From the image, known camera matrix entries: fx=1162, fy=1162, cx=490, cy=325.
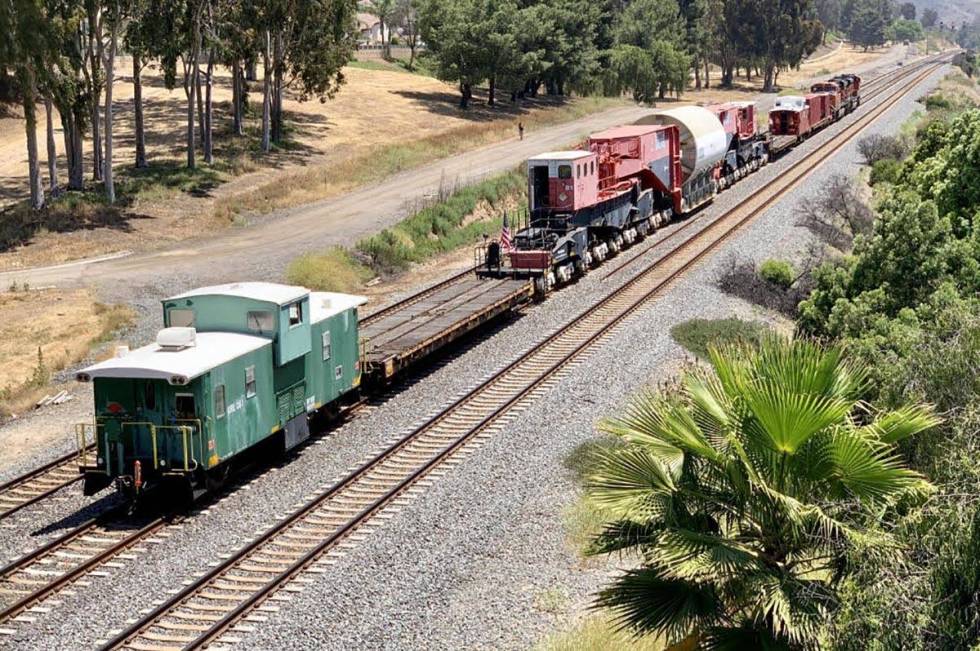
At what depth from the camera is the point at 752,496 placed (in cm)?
1004

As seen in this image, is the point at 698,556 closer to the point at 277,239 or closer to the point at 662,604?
the point at 662,604

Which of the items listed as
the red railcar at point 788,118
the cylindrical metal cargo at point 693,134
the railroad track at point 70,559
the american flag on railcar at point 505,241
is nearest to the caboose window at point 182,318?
the railroad track at point 70,559

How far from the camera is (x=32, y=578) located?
52.3 feet

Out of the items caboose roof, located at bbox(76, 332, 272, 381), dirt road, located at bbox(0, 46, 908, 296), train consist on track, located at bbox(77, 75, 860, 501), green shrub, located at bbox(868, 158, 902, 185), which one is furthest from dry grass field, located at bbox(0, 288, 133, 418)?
green shrub, located at bbox(868, 158, 902, 185)

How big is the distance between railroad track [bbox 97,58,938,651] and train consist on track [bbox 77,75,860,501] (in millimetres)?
1707

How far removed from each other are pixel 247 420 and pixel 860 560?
1197 cm

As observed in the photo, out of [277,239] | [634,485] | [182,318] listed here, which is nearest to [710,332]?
[182,318]

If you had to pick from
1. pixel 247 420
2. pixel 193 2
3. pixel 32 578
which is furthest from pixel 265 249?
pixel 32 578

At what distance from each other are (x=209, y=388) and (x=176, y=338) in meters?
1.26

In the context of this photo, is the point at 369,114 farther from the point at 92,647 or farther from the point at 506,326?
the point at 92,647

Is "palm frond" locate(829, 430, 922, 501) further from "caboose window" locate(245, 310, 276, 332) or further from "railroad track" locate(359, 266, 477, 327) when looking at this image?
"railroad track" locate(359, 266, 477, 327)

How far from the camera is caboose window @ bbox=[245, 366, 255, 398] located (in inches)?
747

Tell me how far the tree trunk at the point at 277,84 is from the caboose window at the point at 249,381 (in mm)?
40226

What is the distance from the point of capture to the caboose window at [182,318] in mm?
20156
